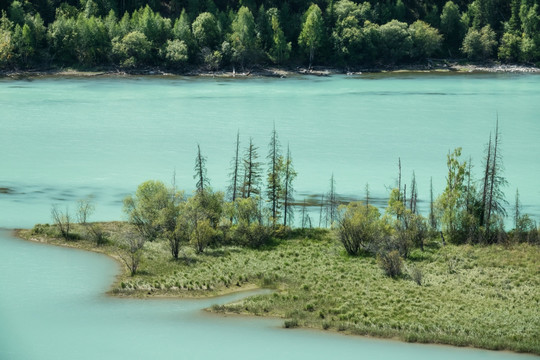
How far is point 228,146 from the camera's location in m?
93.0

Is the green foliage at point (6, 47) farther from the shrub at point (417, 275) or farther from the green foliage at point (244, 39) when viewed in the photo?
the shrub at point (417, 275)

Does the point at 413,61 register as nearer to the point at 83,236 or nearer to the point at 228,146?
the point at 228,146

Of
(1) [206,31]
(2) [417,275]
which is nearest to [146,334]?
(2) [417,275]

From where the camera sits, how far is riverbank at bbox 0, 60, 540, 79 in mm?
148125

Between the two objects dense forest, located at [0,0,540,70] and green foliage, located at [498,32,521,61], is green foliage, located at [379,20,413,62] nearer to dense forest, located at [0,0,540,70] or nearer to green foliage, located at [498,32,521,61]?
dense forest, located at [0,0,540,70]

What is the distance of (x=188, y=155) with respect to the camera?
294ft

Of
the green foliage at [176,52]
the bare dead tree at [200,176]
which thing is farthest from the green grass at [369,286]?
A: the green foliage at [176,52]

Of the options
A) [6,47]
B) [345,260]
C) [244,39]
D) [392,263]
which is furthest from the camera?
[244,39]

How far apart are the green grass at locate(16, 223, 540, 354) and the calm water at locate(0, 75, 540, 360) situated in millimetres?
1399

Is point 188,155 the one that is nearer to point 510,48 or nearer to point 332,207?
point 332,207

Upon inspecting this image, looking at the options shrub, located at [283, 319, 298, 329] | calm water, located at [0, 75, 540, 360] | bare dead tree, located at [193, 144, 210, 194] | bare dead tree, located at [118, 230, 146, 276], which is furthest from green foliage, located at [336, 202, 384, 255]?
bare dead tree, located at [118, 230, 146, 276]

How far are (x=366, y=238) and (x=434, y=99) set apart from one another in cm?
6764

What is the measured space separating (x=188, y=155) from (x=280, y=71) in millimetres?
66483

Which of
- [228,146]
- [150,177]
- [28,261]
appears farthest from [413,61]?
[28,261]
